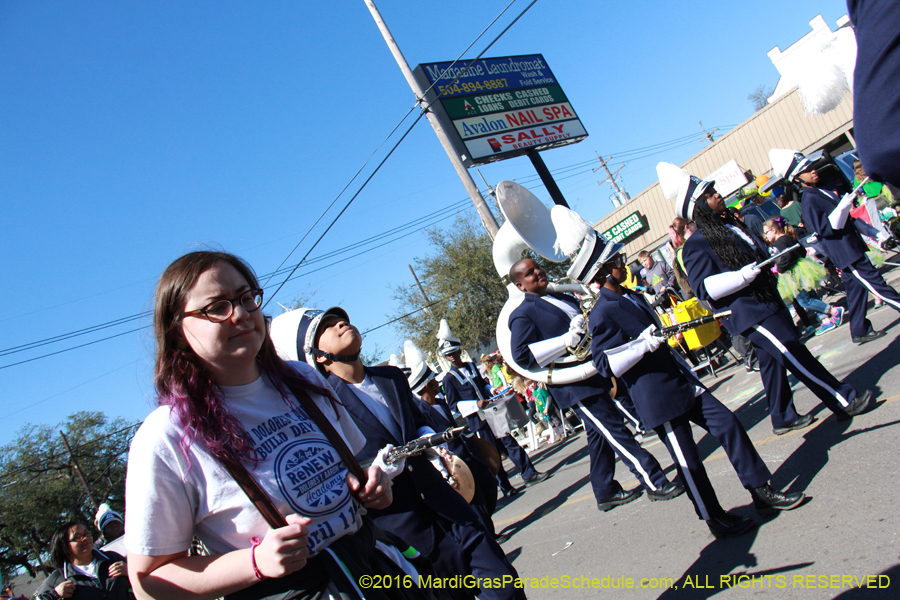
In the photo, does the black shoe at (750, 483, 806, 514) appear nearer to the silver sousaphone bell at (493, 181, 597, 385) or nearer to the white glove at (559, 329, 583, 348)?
the white glove at (559, 329, 583, 348)

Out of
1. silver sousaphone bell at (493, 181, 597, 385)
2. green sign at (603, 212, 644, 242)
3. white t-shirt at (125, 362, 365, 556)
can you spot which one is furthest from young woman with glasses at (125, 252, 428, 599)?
green sign at (603, 212, 644, 242)

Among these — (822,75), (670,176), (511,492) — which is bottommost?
(511,492)

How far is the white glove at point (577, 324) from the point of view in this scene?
468 cm

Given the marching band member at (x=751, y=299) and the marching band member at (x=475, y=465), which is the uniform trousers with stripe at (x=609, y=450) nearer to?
the marching band member at (x=751, y=299)

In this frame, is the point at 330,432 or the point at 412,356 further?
the point at 412,356

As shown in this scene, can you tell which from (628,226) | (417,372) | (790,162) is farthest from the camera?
(628,226)

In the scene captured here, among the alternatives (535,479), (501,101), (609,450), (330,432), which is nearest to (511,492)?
(535,479)

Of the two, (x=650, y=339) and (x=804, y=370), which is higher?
(x=650, y=339)

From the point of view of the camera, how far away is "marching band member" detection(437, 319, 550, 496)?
7.94m

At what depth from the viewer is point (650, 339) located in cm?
353

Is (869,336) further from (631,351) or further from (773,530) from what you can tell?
(631,351)

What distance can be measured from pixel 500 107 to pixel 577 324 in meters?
13.1

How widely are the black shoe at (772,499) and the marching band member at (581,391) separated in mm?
1249

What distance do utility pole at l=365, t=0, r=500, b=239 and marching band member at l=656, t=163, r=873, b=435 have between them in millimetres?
7820
